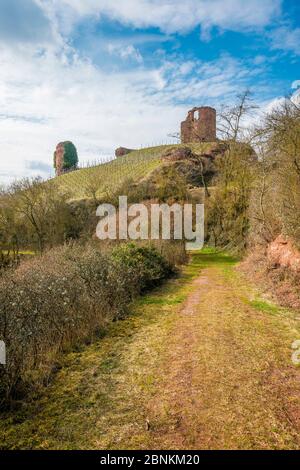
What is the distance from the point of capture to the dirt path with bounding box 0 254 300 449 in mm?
3682

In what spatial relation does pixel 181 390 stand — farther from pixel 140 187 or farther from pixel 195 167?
pixel 195 167

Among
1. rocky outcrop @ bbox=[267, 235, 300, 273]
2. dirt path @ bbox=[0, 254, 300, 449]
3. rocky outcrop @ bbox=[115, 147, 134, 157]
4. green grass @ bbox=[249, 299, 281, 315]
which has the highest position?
rocky outcrop @ bbox=[115, 147, 134, 157]

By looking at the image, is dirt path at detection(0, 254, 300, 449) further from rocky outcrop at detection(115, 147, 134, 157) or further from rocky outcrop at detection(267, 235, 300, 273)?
rocky outcrop at detection(115, 147, 134, 157)

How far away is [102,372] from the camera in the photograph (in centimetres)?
545

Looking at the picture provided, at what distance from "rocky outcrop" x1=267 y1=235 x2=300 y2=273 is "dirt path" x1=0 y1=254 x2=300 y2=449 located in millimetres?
2262

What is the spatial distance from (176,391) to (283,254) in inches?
306

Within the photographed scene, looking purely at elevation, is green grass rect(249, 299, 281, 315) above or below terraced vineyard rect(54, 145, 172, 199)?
below

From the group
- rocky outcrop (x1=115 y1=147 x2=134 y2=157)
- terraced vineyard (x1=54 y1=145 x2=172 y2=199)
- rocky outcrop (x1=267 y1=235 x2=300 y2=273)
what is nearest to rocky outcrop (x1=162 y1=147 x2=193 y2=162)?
terraced vineyard (x1=54 y1=145 x2=172 y2=199)

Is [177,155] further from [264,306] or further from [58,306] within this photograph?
[58,306]

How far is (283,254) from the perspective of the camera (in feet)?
36.1

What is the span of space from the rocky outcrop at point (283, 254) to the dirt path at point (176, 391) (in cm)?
226

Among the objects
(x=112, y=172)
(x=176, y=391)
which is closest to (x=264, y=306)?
(x=176, y=391)

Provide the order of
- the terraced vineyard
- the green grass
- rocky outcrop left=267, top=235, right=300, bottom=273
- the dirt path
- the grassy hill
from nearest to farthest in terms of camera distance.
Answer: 1. the dirt path
2. the green grass
3. rocky outcrop left=267, top=235, right=300, bottom=273
4. the grassy hill
5. the terraced vineyard

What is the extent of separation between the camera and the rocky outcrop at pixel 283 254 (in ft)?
32.8
